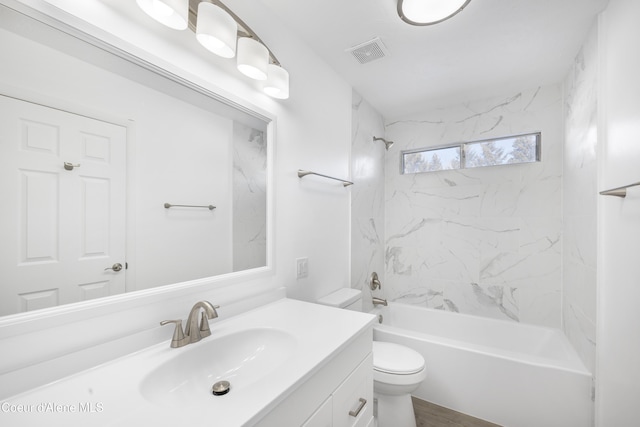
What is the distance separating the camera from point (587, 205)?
5.11ft

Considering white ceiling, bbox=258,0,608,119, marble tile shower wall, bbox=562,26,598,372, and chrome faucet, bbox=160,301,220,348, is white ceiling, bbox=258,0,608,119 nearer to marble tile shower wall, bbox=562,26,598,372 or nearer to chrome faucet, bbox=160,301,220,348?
marble tile shower wall, bbox=562,26,598,372

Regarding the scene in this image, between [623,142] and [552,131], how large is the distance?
1213mm

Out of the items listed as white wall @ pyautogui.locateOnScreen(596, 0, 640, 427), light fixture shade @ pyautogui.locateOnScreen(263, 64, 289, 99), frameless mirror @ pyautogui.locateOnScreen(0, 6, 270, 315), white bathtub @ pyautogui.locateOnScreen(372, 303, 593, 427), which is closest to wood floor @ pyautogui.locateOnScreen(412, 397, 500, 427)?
white bathtub @ pyautogui.locateOnScreen(372, 303, 593, 427)

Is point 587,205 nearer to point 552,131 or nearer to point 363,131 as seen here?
point 552,131

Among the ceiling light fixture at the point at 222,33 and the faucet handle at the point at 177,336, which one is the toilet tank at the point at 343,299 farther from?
the ceiling light fixture at the point at 222,33

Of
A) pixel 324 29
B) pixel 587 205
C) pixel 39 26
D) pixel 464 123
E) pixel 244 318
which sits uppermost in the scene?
pixel 324 29

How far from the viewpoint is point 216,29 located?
949 mm

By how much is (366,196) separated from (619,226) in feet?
5.08

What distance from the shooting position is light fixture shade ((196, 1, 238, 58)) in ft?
3.05

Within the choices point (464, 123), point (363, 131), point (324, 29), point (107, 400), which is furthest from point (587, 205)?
point (107, 400)

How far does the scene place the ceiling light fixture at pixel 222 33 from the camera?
2.78 feet

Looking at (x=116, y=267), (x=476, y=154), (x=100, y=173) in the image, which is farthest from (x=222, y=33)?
(x=476, y=154)

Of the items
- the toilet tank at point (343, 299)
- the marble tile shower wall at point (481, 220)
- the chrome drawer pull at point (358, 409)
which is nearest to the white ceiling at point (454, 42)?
the marble tile shower wall at point (481, 220)

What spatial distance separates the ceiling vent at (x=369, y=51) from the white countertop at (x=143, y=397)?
1644 millimetres
